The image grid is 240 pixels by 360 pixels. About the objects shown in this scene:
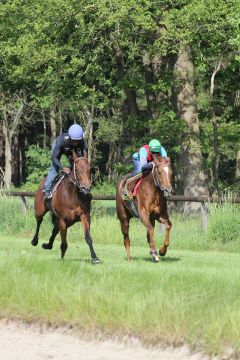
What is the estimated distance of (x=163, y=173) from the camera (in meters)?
16.5

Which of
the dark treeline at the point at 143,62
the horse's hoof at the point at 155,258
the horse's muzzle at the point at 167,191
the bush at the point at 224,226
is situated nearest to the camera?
the horse's hoof at the point at 155,258

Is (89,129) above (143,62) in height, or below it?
below

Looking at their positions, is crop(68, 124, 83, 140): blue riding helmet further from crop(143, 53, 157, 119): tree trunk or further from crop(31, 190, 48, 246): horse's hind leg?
crop(143, 53, 157, 119): tree trunk

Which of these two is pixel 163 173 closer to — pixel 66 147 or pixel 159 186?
pixel 159 186

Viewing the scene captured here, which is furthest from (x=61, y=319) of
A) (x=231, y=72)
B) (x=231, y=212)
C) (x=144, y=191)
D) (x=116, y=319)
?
(x=231, y=72)

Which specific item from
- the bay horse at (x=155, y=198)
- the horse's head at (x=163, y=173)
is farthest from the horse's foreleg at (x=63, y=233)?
the horse's head at (x=163, y=173)

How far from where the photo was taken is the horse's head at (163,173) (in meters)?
16.5

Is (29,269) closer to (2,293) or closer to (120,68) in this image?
(2,293)

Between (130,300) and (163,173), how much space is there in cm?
657

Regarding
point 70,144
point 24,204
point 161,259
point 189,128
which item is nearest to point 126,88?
point 189,128

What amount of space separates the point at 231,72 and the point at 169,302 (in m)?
27.7

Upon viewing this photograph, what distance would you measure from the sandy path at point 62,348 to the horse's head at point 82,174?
526cm

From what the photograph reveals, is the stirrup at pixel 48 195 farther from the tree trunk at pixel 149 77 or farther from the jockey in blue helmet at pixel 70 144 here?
the tree trunk at pixel 149 77

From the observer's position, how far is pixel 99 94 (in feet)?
113
